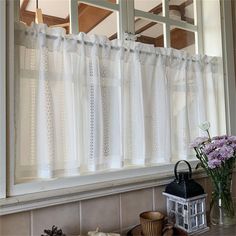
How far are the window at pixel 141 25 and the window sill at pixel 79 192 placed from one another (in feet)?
0.10

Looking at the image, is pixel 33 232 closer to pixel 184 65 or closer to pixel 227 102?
pixel 184 65

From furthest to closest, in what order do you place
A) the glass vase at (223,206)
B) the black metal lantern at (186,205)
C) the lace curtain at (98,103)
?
1. the glass vase at (223,206)
2. the black metal lantern at (186,205)
3. the lace curtain at (98,103)

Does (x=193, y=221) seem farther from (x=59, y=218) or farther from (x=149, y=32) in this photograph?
(x=149, y=32)

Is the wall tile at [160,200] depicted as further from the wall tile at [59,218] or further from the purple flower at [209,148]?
the wall tile at [59,218]

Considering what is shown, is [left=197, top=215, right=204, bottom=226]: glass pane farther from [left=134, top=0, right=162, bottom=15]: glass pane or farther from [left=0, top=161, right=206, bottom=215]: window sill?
[left=134, top=0, right=162, bottom=15]: glass pane

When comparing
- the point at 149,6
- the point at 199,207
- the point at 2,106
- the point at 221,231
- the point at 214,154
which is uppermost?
the point at 149,6

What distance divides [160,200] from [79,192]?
45 cm

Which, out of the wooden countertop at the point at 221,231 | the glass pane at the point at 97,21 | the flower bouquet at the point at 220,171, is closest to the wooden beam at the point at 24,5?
the glass pane at the point at 97,21

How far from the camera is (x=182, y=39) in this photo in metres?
1.57

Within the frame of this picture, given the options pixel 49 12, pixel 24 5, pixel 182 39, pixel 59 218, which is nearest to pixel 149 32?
pixel 182 39

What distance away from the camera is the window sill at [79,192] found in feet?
2.80

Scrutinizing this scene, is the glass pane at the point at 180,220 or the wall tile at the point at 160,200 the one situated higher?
the wall tile at the point at 160,200

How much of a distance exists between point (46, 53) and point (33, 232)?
68cm

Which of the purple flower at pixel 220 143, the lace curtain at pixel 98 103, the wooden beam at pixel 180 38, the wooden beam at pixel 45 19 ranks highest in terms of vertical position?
the wooden beam at pixel 180 38
